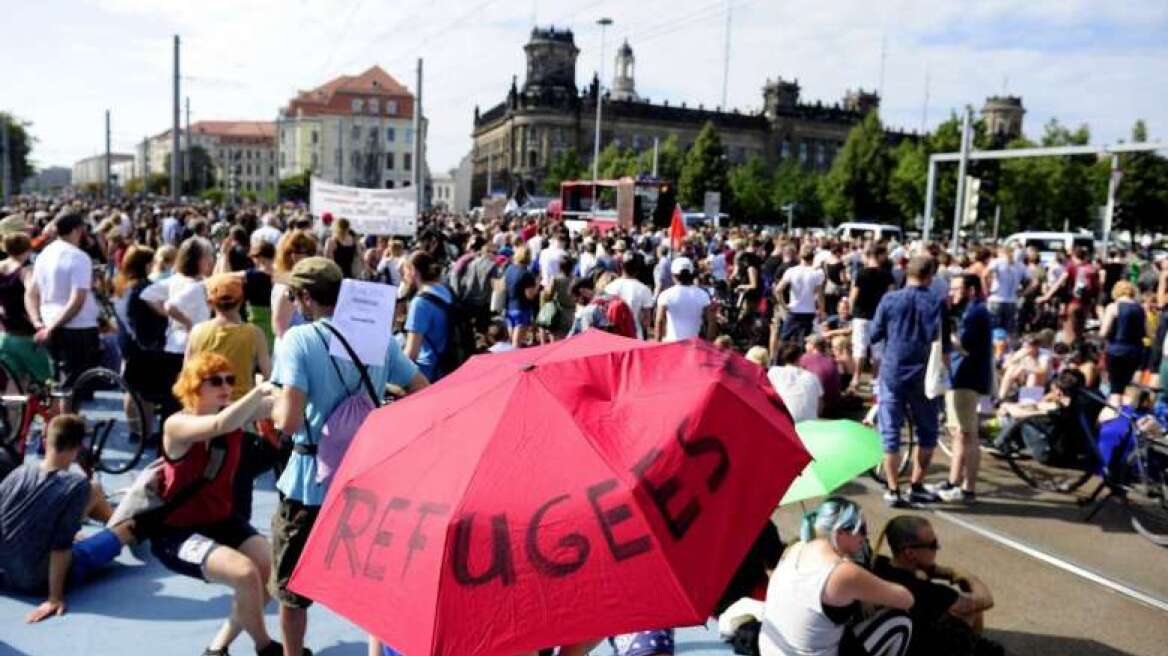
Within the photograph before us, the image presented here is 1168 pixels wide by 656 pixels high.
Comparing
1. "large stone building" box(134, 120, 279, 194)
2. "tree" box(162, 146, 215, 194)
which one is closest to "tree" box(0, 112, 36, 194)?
"tree" box(162, 146, 215, 194)

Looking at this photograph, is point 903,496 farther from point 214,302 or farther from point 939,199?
point 939,199

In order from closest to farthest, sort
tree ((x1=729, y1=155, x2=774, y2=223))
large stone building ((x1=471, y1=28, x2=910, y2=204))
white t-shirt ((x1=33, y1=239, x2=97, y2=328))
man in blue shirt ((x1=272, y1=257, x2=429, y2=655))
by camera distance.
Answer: man in blue shirt ((x1=272, y1=257, x2=429, y2=655)) → white t-shirt ((x1=33, y1=239, x2=97, y2=328)) → tree ((x1=729, y1=155, x2=774, y2=223)) → large stone building ((x1=471, y1=28, x2=910, y2=204))

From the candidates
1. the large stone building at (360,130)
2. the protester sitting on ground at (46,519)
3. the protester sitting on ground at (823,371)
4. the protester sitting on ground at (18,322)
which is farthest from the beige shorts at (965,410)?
the large stone building at (360,130)

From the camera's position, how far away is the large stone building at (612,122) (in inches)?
4008

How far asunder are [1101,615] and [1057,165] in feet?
234

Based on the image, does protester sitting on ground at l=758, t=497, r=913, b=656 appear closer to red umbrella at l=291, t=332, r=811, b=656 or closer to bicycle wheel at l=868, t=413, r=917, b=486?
red umbrella at l=291, t=332, r=811, b=656

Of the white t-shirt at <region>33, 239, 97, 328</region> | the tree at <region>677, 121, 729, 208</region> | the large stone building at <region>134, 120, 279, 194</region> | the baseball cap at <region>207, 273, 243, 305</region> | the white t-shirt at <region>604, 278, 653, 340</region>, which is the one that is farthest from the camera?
the large stone building at <region>134, 120, 279, 194</region>

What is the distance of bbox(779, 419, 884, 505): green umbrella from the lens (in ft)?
13.7

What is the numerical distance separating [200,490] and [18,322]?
4.33 meters

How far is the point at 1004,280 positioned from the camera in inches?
555

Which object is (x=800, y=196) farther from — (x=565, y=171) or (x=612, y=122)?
(x=612, y=122)

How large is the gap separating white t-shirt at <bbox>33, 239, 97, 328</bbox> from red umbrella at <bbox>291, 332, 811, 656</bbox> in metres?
5.26

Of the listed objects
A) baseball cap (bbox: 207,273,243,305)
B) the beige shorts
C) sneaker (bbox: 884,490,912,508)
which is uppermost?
baseball cap (bbox: 207,273,243,305)

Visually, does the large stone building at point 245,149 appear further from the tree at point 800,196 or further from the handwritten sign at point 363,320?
the handwritten sign at point 363,320
